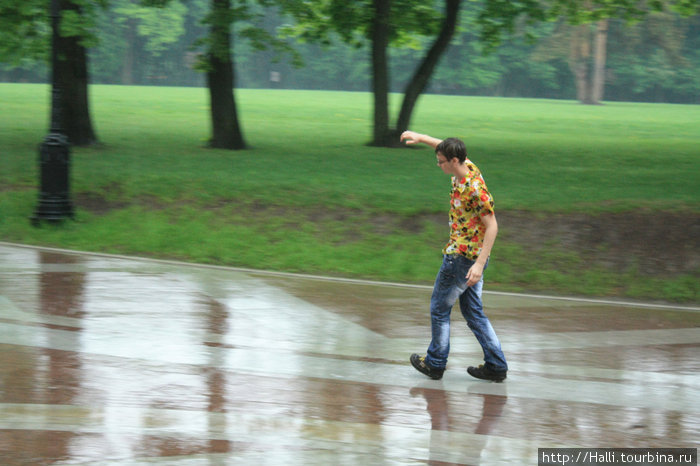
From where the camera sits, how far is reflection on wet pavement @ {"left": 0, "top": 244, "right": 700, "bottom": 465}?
5352mm

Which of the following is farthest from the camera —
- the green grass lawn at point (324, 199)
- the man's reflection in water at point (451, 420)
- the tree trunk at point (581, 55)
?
the tree trunk at point (581, 55)

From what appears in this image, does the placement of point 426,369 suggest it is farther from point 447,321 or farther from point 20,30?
point 20,30

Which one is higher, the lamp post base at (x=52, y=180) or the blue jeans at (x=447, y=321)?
the blue jeans at (x=447, y=321)

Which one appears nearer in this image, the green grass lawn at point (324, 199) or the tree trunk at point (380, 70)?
the green grass lawn at point (324, 199)

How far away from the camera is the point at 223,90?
20766mm

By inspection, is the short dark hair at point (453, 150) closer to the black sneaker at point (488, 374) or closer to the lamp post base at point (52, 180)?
the black sneaker at point (488, 374)

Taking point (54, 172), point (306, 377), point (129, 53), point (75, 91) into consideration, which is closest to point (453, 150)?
point (306, 377)

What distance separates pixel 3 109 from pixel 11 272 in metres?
25.3

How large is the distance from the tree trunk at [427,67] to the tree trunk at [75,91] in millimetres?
7466

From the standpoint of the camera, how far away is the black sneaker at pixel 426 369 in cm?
688

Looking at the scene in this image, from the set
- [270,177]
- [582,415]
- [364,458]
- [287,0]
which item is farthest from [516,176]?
[364,458]

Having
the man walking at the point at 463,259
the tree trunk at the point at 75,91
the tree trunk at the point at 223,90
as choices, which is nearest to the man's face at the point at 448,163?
the man walking at the point at 463,259

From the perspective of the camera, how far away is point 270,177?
16.5 metres

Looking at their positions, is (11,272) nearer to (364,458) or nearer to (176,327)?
(176,327)
